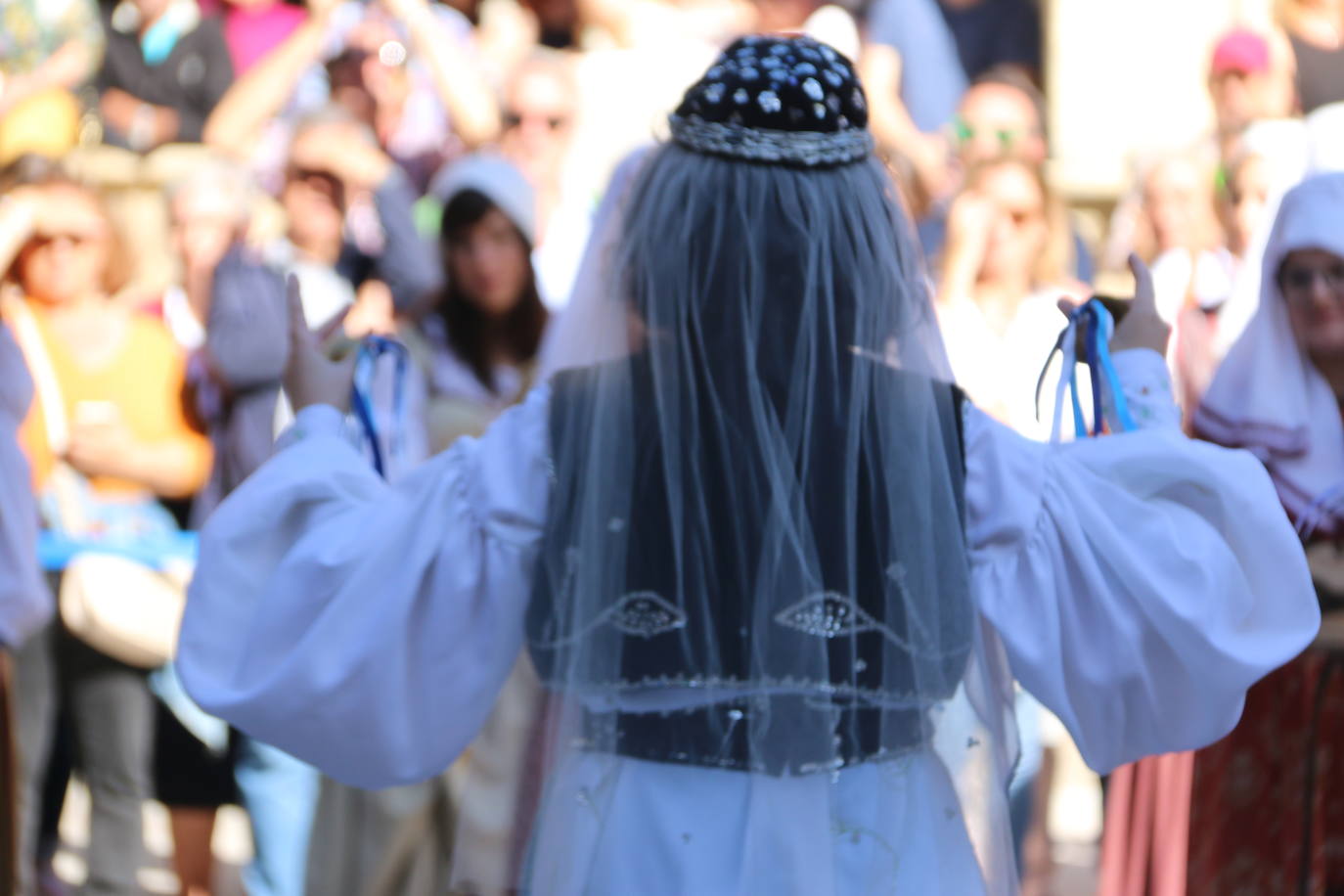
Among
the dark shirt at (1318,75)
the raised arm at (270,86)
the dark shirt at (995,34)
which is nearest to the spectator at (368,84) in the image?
the raised arm at (270,86)

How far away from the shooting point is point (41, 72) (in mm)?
6785

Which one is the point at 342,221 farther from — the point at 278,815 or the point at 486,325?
the point at 278,815

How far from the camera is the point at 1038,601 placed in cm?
255

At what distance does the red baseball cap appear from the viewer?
6.12 metres

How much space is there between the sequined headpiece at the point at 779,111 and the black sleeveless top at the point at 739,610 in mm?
300

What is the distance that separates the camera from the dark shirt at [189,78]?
7.04 meters

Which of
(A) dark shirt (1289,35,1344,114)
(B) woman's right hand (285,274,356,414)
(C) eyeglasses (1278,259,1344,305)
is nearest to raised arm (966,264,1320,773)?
(B) woman's right hand (285,274,356,414)

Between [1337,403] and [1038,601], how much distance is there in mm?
1581

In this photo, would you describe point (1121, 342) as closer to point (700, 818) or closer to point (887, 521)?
point (887, 521)

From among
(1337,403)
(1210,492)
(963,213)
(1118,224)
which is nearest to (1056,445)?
(1210,492)

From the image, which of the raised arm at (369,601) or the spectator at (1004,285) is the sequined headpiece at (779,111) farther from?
the spectator at (1004,285)

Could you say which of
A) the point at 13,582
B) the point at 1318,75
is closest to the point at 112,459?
the point at 13,582

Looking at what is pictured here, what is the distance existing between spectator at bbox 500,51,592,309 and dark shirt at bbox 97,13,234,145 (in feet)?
5.55

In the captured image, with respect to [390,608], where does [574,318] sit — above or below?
above
